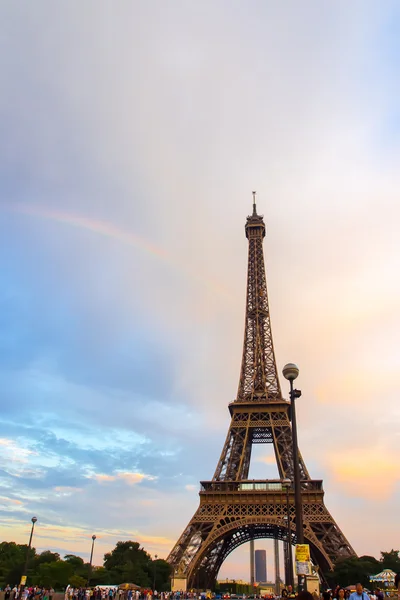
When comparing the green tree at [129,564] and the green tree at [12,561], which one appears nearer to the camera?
the green tree at [129,564]

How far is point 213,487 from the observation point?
226ft

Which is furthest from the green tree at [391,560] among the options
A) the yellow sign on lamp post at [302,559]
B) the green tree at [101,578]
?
the yellow sign on lamp post at [302,559]

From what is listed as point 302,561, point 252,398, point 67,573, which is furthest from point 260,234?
point 302,561

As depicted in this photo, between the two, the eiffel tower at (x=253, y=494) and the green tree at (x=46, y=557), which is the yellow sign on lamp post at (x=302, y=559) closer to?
the eiffel tower at (x=253, y=494)

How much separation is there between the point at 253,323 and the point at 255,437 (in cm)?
1976

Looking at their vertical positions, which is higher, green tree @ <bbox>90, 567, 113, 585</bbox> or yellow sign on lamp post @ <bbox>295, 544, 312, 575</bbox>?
green tree @ <bbox>90, 567, 113, 585</bbox>

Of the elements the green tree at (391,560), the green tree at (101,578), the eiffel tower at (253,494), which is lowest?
the green tree at (101,578)

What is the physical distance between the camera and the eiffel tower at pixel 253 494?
61656mm

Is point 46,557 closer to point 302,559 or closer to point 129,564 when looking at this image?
point 129,564

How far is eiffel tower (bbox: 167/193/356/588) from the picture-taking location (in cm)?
6166

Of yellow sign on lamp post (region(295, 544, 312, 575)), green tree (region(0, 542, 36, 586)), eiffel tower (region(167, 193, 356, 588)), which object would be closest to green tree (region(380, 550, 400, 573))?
eiffel tower (region(167, 193, 356, 588))

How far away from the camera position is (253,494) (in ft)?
221

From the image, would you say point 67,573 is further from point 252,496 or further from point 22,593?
point 22,593

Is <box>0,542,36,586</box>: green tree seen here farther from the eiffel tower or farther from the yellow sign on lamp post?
the yellow sign on lamp post
